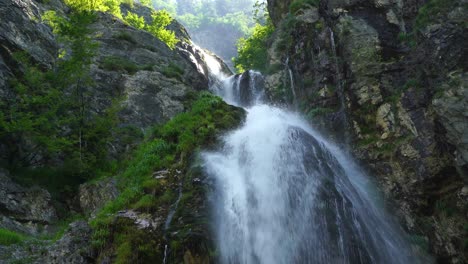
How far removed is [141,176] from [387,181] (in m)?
9.93

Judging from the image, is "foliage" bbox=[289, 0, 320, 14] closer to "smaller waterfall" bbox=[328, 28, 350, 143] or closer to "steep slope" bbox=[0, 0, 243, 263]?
"smaller waterfall" bbox=[328, 28, 350, 143]

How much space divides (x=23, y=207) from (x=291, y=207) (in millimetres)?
9127

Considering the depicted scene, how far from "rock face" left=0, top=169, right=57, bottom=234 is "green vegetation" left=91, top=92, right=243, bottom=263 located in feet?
8.85

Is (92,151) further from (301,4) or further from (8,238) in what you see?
(301,4)

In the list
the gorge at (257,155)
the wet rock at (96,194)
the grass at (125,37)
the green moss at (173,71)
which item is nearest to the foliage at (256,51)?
the green moss at (173,71)

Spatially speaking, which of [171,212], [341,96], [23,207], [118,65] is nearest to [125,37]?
[118,65]

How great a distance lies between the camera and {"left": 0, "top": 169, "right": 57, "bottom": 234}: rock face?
11.8 metres

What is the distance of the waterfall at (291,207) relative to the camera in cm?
1055

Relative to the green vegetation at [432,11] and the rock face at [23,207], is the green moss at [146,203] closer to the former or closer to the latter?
the rock face at [23,207]

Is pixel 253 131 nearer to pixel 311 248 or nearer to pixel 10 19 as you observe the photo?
pixel 311 248

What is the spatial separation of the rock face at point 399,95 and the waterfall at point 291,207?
144 cm

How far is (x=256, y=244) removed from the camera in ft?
34.2

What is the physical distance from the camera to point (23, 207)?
41.6 feet

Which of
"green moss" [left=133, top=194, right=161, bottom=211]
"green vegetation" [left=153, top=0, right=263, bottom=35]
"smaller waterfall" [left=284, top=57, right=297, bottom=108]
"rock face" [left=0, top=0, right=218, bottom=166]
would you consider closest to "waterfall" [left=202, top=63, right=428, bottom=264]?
"green moss" [left=133, top=194, right=161, bottom=211]
